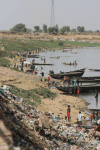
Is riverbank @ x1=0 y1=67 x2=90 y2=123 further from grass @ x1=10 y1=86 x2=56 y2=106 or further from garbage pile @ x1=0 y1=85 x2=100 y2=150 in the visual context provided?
garbage pile @ x1=0 y1=85 x2=100 y2=150

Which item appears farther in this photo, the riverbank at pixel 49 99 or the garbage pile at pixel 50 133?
the riverbank at pixel 49 99

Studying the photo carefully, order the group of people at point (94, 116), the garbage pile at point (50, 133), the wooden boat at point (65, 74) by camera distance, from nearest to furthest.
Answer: the garbage pile at point (50, 133) < the group of people at point (94, 116) < the wooden boat at point (65, 74)

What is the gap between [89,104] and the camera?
63.4 ft

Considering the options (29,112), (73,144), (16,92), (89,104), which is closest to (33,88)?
(16,92)

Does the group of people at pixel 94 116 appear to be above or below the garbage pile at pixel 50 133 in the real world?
below

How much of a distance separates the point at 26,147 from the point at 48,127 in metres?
3.37

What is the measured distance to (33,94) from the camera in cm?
1867

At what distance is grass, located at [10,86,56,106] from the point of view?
57.0 ft

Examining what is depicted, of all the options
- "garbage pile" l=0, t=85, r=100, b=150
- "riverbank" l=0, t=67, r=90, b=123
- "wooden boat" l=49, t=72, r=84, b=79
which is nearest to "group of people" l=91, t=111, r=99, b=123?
"riverbank" l=0, t=67, r=90, b=123

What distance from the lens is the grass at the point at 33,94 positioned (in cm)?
1738

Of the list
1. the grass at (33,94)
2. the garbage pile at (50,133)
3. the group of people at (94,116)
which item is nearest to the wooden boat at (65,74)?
the grass at (33,94)

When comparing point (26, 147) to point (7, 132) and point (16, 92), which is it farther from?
point (16, 92)

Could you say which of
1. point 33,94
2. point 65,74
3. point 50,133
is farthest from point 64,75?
point 50,133

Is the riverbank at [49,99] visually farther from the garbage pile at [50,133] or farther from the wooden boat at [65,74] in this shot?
the wooden boat at [65,74]
